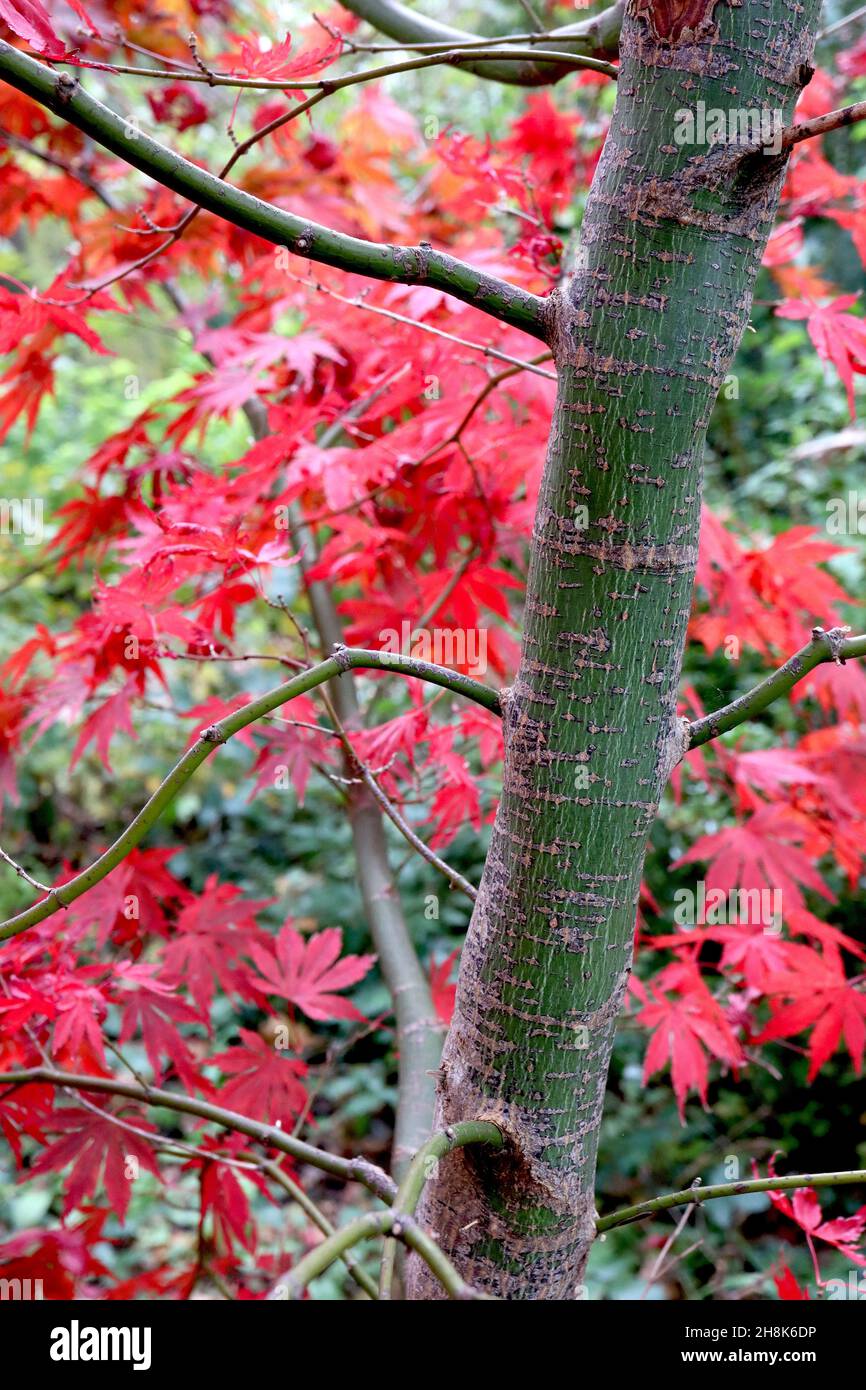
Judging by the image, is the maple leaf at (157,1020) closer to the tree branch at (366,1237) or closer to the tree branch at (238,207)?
the tree branch at (366,1237)

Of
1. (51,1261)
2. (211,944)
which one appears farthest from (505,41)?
(51,1261)

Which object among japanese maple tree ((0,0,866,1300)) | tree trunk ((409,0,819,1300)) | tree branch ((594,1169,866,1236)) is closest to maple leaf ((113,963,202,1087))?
japanese maple tree ((0,0,866,1300))

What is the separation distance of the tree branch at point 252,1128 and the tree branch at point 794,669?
362 millimetres

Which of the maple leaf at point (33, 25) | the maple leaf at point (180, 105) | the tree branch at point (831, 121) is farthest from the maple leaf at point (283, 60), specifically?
the maple leaf at point (180, 105)

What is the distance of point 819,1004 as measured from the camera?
103 centimetres

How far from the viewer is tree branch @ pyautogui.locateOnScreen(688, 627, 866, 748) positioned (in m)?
0.56

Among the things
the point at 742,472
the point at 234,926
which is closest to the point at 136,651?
the point at 234,926

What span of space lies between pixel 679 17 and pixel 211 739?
1.56 ft

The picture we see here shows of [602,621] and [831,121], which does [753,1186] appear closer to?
[602,621]

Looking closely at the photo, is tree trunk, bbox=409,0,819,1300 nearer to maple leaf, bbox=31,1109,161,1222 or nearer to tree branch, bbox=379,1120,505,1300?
tree branch, bbox=379,1120,505,1300

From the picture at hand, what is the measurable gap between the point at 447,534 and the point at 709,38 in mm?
648

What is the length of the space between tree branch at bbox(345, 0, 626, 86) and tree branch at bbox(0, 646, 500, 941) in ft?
1.51

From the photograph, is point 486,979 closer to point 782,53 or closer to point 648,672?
point 648,672

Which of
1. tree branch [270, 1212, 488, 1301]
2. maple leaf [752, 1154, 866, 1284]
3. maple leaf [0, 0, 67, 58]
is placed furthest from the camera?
maple leaf [752, 1154, 866, 1284]
